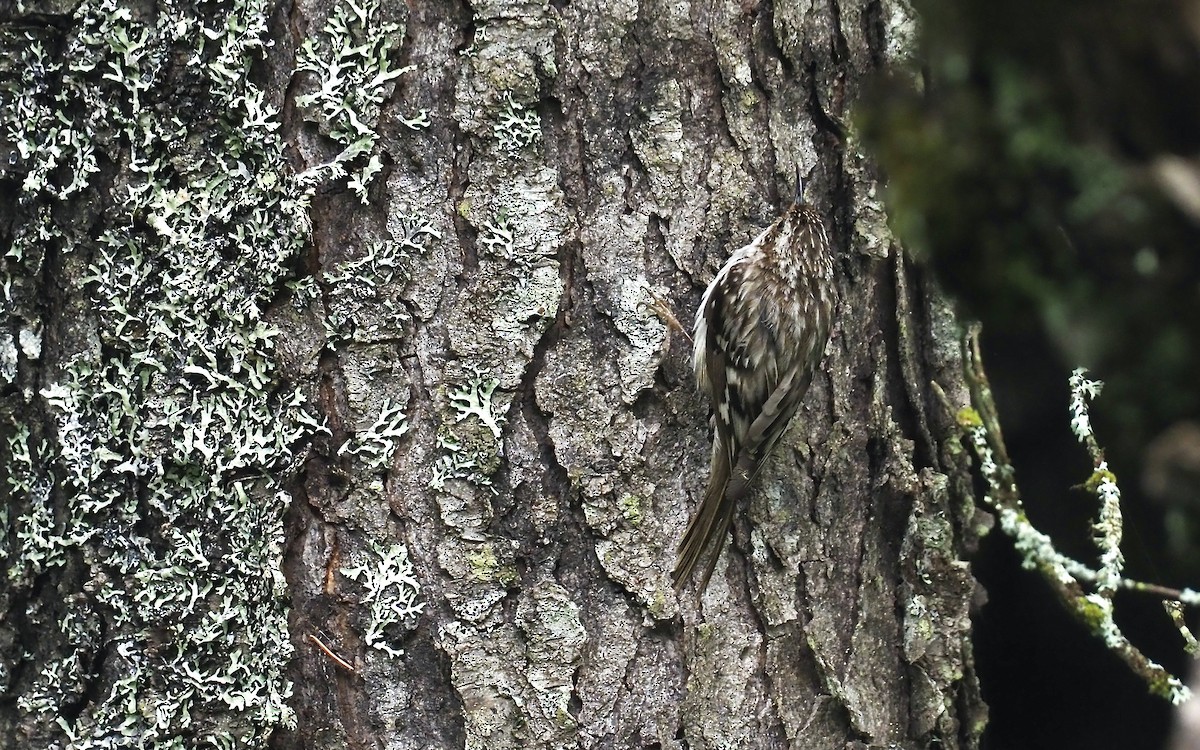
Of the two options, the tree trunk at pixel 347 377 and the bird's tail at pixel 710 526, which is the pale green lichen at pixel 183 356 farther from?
the bird's tail at pixel 710 526

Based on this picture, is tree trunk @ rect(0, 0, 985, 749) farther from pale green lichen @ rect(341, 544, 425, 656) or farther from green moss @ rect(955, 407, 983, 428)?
green moss @ rect(955, 407, 983, 428)

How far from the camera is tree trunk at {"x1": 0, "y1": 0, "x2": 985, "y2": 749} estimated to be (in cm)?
197

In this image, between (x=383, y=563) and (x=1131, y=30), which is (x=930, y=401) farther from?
(x=1131, y=30)

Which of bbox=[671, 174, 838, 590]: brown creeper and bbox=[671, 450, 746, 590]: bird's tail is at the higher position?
bbox=[671, 174, 838, 590]: brown creeper

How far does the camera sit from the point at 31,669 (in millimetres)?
2066

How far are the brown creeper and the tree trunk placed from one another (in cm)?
10

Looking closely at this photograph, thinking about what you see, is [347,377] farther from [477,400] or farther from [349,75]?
[349,75]

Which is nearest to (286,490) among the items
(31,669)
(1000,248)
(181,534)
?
(181,534)


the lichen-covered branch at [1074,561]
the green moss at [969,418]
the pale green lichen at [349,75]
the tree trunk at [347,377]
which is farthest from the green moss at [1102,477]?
the pale green lichen at [349,75]

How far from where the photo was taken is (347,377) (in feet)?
6.56

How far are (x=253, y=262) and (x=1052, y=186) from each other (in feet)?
4.92

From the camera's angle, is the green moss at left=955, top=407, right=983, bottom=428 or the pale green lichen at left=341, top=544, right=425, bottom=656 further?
the green moss at left=955, top=407, right=983, bottom=428

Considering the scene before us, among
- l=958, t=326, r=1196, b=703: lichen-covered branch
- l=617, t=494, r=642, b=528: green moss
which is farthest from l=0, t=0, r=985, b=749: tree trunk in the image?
l=958, t=326, r=1196, b=703: lichen-covered branch

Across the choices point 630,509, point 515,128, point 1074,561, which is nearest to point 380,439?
point 630,509
